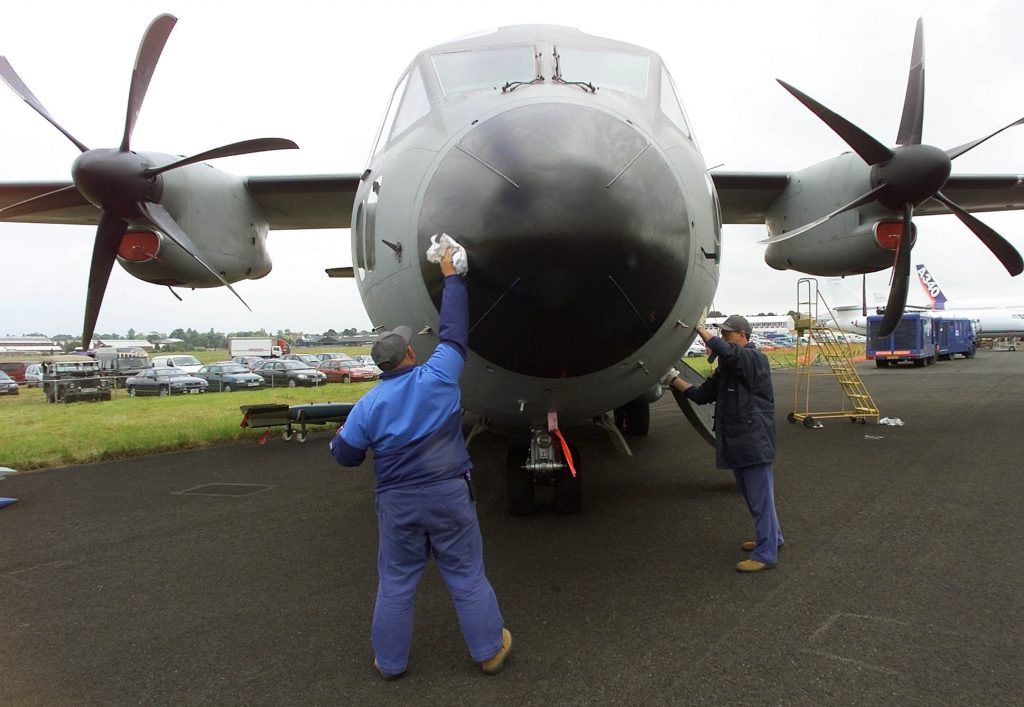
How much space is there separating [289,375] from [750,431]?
30.0 meters

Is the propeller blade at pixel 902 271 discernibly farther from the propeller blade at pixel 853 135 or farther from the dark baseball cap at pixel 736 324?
the dark baseball cap at pixel 736 324

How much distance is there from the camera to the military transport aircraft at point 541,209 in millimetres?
3049

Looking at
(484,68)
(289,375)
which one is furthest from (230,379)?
(484,68)

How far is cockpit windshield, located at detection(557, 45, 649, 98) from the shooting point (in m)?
4.31

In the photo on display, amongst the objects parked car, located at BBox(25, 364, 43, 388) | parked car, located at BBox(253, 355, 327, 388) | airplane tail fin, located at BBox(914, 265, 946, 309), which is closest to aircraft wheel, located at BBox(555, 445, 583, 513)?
parked car, located at BBox(253, 355, 327, 388)

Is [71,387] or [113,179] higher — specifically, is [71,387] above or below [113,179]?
below

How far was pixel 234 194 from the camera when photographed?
8.30m

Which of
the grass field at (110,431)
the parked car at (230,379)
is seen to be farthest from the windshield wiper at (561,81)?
the parked car at (230,379)

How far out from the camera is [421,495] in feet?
10.3

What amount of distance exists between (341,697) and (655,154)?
3.32 meters

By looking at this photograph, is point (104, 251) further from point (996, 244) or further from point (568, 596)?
point (996, 244)

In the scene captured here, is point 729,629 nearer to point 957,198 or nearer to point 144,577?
point 144,577

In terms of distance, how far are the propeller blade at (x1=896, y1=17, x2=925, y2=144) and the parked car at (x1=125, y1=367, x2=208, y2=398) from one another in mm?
29031

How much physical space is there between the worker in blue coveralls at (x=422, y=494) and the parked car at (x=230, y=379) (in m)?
29.0
